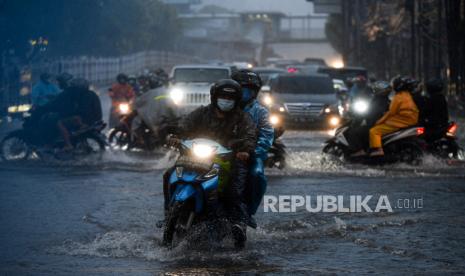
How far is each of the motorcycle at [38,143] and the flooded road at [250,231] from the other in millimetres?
2285

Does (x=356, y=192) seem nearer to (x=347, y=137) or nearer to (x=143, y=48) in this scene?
(x=347, y=137)

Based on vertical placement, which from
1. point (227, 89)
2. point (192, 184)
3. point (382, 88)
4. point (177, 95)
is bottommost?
point (192, 184)

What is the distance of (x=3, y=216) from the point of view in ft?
39.5

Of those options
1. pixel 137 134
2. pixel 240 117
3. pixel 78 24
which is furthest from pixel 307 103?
pixel 78 24

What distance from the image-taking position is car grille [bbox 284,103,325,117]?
101 ft

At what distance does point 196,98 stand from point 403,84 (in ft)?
29.6

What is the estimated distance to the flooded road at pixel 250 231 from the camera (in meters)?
8.88

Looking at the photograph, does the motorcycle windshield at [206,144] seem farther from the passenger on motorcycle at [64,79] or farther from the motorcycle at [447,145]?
the passenger on motorcycle at [64,79]

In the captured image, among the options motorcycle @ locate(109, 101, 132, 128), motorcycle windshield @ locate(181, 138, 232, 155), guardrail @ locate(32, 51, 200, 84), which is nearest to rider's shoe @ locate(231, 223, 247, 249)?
A: motorcycle windshield @ locate(181, 138, 232, 155)

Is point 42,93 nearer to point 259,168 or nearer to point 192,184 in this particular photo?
Answer: point 259,168

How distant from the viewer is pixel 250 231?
418 inches

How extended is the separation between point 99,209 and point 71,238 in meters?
2.35

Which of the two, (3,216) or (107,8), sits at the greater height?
(107,8)

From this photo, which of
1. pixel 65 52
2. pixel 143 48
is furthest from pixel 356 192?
pixel 143 48
